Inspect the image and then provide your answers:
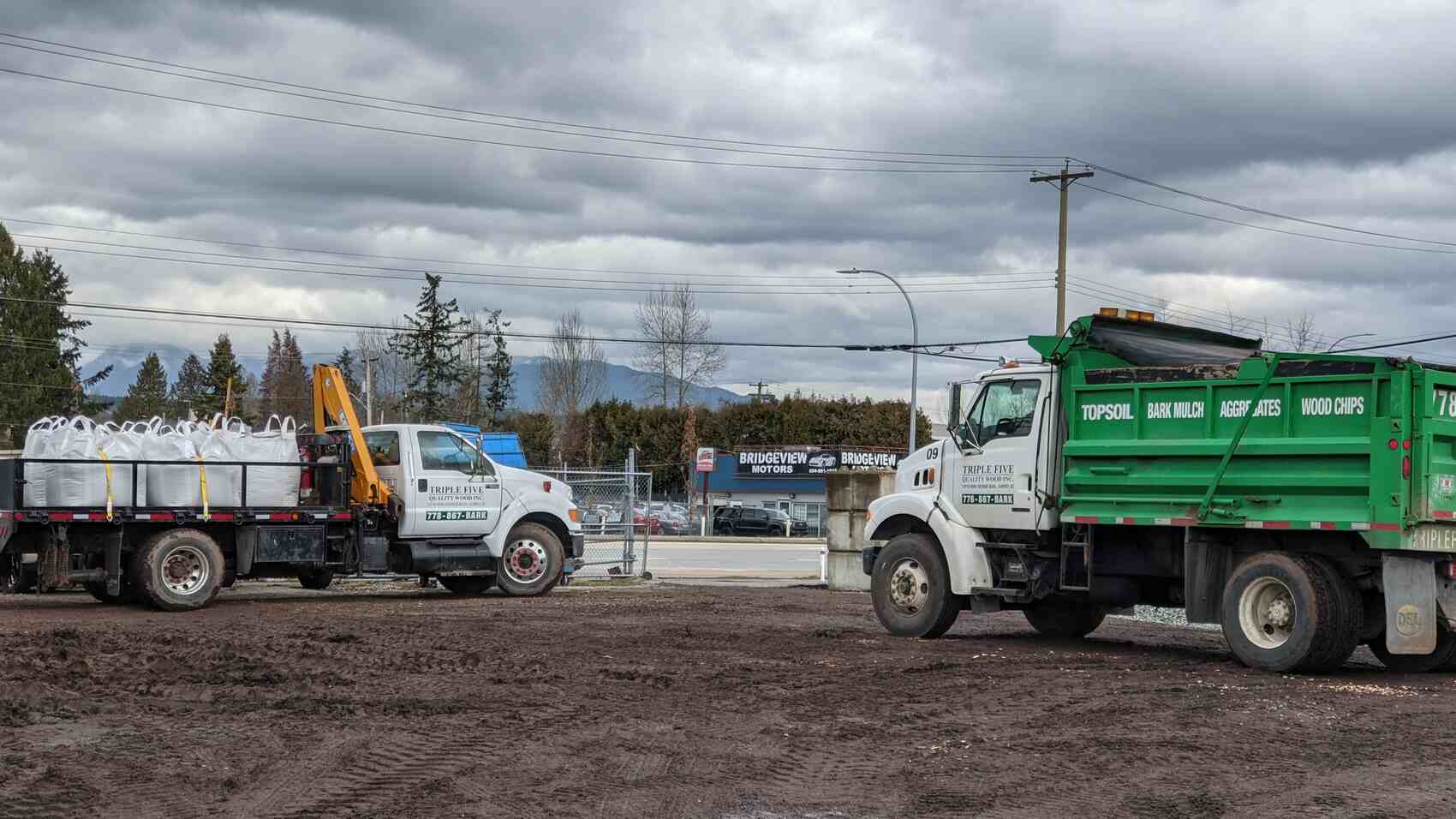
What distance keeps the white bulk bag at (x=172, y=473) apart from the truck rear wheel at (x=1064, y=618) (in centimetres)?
960

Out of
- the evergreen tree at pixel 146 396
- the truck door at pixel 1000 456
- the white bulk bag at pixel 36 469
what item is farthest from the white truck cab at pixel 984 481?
the evergreen tree at pixel 146 396

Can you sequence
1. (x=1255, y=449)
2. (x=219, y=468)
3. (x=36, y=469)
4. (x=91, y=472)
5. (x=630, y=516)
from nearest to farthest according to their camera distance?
1. (x=1255, y=449)
2. (x=36, y=469)
3. (x=91, y=472)
4. (x=219, y=468)
5. (x=630, y=516)

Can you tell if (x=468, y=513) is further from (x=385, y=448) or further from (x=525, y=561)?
(x=385, y=448)

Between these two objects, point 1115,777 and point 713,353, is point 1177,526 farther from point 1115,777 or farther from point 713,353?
point 713,353

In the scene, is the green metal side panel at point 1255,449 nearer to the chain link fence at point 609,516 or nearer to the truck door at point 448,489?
the truck door at point 448,489

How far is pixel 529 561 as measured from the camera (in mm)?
20375

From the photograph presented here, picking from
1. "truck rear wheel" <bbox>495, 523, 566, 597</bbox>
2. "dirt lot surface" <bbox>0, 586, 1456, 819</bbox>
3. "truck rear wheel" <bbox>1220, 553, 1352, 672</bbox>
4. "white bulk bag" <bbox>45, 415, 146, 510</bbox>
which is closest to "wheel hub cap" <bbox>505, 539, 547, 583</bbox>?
"truck rear wheel" <bbox>495, 523, 566, 597</bbox>

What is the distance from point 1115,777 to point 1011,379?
7.09 metres

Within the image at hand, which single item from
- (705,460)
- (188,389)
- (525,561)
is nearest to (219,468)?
(525,561)

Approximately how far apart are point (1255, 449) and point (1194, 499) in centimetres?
71

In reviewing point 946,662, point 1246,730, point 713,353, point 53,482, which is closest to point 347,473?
point 53,482

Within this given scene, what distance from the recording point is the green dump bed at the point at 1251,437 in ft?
37.3

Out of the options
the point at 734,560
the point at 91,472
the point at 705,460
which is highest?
the point at 705,460

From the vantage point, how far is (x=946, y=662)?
1253 cm
